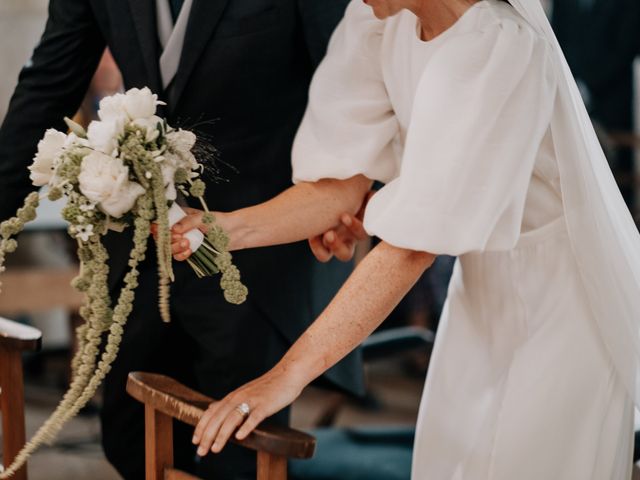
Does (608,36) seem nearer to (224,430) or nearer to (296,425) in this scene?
(296,425)

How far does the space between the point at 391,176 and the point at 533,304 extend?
41cm

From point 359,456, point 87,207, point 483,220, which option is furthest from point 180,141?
point 359,456

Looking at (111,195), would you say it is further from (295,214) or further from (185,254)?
(295,214)

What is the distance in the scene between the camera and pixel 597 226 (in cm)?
182

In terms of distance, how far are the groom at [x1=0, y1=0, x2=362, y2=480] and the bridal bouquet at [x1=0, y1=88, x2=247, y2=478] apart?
1.70 feet

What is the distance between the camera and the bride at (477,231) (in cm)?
171

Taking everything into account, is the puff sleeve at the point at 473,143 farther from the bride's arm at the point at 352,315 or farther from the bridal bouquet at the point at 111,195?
the bridal bouquet at the point at 111,195

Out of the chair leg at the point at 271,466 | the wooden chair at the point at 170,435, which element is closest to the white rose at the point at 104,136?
the wooden chair at the point at 170,435

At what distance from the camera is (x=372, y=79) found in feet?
6.92

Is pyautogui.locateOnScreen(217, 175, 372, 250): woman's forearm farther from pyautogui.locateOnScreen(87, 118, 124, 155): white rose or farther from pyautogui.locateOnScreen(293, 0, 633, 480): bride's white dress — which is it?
pyautogui.locateOnScreen(87, 118, 124, 155): white rose

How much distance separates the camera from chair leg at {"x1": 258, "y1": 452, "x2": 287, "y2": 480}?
1617mm

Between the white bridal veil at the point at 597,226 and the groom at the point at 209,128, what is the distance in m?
0.67

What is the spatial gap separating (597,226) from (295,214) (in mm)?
608

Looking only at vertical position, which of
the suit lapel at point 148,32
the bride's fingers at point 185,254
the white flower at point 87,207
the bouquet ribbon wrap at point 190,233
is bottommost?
the bride's fingers at point 185,254
